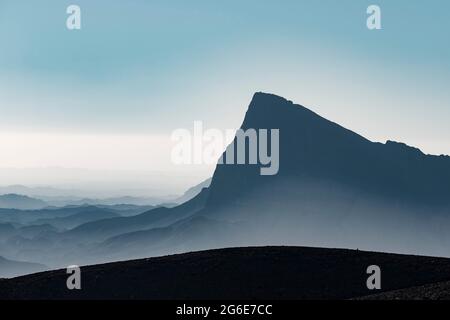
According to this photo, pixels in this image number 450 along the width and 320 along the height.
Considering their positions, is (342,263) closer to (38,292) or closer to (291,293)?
(291,293)

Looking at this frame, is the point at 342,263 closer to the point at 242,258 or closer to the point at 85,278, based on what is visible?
the point at 242,258

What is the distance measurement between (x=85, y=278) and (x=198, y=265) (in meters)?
12.3

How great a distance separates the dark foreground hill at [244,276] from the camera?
6172 centimetres

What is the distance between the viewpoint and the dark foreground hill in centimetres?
6172

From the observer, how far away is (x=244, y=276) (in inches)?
2581

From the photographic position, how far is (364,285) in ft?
202
